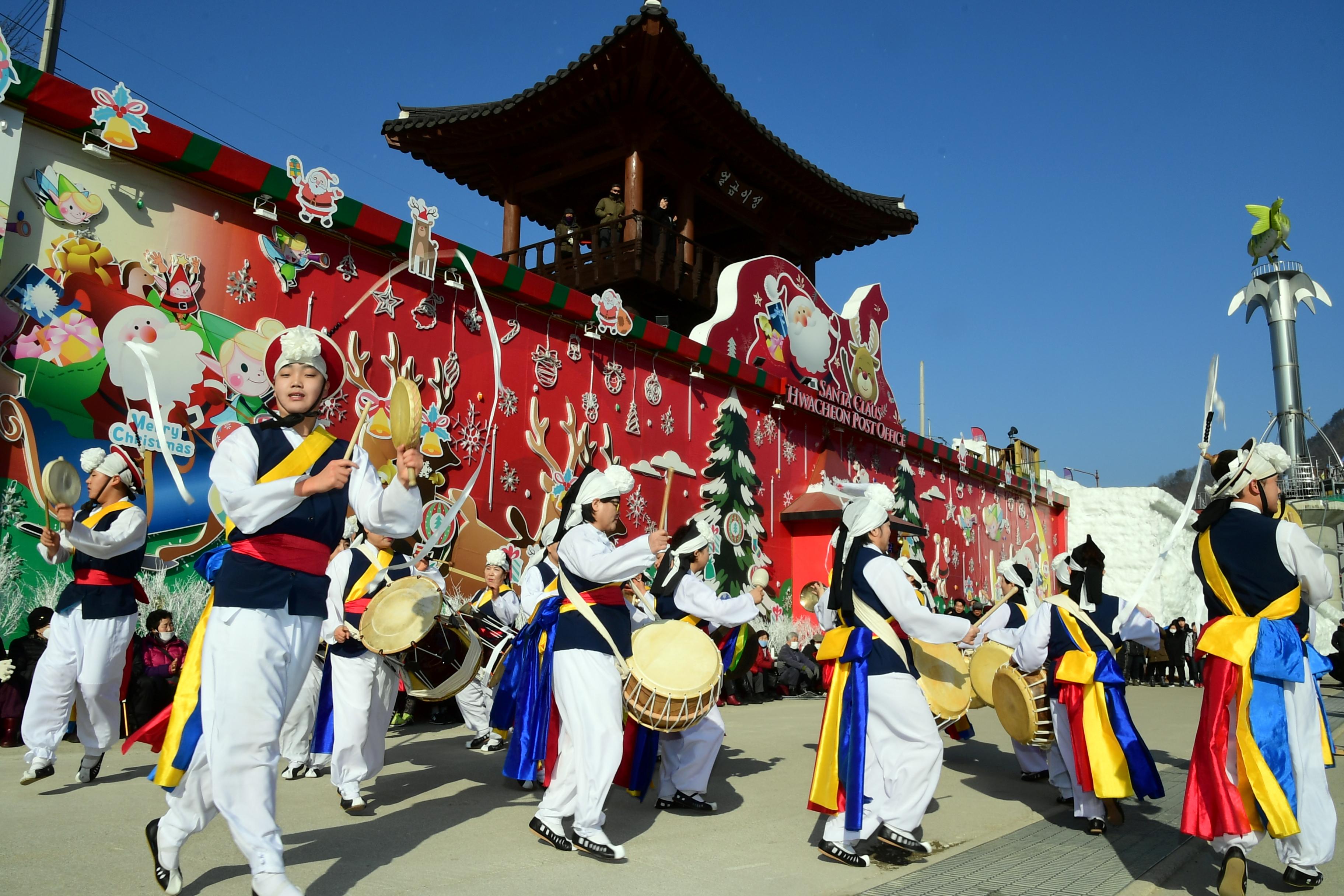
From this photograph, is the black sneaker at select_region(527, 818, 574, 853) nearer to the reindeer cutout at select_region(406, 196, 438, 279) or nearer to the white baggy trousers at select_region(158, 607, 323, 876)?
the white baggy trousers at select_region(158, 607, 323, 876)

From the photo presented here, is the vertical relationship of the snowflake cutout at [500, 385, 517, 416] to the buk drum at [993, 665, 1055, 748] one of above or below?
above

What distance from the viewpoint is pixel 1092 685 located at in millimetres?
5246

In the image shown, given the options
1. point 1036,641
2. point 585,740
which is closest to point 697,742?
point 585,740

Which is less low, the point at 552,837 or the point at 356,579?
the point at 356,579

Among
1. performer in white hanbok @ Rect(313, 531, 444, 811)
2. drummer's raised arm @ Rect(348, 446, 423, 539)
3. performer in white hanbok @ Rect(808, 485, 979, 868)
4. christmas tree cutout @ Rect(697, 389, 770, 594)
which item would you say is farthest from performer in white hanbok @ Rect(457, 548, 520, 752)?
christmas tree cutout @ Rect(697, 389, 770, 594)

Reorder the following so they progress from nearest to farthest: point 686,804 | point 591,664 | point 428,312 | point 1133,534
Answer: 1. point 591,664
2. point 686,804
3. point 428,312
4. point 1133,534

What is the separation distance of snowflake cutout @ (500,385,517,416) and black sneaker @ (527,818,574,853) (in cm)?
607

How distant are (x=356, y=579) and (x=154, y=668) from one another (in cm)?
270

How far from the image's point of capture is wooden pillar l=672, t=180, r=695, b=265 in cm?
1535

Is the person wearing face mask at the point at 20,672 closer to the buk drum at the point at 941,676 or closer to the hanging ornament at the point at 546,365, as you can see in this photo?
the hanging ornament at the point at 546,365

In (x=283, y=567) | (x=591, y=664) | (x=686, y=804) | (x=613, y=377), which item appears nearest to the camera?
(x=283, y=567)

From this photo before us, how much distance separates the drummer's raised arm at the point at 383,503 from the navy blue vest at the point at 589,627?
1126 mm

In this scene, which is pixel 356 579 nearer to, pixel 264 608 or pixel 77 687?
pixel 77 687

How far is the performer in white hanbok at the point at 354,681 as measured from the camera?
16.0 feet
